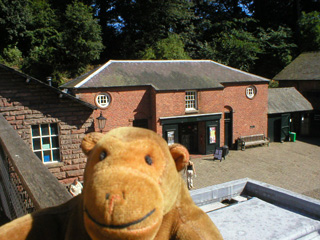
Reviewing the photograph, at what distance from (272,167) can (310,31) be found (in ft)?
85.7

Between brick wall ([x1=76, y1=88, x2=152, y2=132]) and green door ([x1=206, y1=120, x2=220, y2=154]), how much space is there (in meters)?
4.15

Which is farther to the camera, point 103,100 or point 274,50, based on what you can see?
point 274,50

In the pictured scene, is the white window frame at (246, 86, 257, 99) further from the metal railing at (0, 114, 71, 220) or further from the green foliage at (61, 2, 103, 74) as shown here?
the metal railing at (0, 114, 71, 220)

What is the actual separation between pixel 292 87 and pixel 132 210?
28975 mm

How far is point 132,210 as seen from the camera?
1.22 m

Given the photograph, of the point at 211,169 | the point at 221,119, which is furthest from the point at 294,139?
the point at 211,169

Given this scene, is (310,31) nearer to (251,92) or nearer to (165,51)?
(165,51)

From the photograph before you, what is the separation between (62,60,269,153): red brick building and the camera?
729 inches

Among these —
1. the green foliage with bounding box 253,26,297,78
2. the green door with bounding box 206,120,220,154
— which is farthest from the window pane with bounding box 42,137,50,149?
the green foliage with bounding box 253,26,297,78

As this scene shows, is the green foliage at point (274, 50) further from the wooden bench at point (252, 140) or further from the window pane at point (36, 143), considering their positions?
the window pane at point (36, 143)

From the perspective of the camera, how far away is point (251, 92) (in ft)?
75.5

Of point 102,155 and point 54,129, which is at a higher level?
point 102,155

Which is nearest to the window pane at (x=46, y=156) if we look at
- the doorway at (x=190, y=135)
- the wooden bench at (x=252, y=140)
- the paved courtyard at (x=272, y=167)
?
the paved courtyard at (x=272, y=167)

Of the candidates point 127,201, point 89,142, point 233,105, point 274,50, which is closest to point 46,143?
point 89,142
